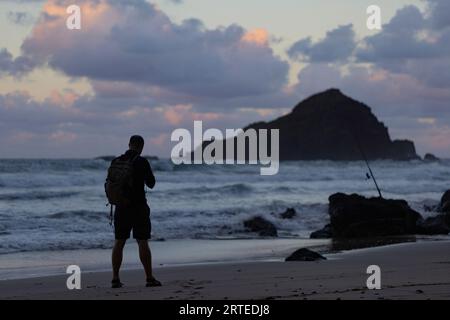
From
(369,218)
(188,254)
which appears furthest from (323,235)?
(188,254)

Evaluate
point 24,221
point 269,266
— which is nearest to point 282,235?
point 24,221

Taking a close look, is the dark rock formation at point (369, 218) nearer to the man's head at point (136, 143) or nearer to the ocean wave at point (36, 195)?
the man's head at point (136, 143)

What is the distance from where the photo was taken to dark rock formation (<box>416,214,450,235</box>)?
57.5ft

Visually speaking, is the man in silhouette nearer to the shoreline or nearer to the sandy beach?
the sandy beach

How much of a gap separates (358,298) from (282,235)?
11.5 meters

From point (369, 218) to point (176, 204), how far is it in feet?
34.2

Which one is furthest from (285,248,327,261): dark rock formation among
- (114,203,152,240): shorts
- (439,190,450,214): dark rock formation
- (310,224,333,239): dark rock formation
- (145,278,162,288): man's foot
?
(439,190,450,214): dark rock formation

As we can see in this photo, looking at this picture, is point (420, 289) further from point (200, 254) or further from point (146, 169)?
point (200, 254)

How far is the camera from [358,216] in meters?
18.1

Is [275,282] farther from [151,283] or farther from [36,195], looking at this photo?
[36,195]

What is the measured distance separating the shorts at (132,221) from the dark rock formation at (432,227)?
34.7 ft

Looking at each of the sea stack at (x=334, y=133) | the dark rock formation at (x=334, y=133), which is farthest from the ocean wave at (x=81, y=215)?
the dark rock formation at (x=334, y=133)
